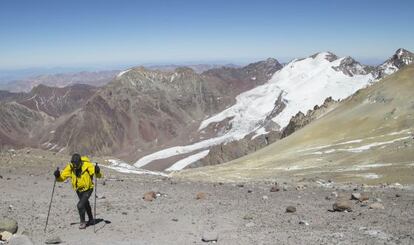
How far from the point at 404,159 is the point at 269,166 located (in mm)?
15848

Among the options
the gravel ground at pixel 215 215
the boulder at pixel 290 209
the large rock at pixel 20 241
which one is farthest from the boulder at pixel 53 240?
the boulder at pixel 290 209

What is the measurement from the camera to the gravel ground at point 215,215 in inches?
579

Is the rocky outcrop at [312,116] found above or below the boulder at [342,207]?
below

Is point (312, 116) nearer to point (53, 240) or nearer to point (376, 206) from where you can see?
point (376, 206)

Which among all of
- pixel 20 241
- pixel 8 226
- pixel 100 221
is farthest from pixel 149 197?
pixel 20 241

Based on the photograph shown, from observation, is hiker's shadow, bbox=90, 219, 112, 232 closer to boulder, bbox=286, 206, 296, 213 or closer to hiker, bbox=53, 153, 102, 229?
hiker, bbox=53, 153, 102, 229

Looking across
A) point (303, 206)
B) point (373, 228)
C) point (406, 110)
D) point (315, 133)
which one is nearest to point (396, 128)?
point (406, 110)

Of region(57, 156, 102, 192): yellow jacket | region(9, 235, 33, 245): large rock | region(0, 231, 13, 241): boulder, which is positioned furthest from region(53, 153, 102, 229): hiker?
region(9, 235, 33, 245): large rock

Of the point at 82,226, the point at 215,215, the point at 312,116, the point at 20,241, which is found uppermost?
the point at 20,241

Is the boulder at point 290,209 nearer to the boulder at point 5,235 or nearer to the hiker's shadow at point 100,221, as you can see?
the hiker's shadow at point 100,221

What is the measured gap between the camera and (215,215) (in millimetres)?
18094

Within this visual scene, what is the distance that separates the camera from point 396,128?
1980 inches

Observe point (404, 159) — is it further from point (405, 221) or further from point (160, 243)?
point (160, 243)

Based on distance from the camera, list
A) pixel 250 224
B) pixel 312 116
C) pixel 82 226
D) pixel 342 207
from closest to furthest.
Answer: pixel 82 226 < pixel 250 224 < pixel 342 207 < pixel 312 116
